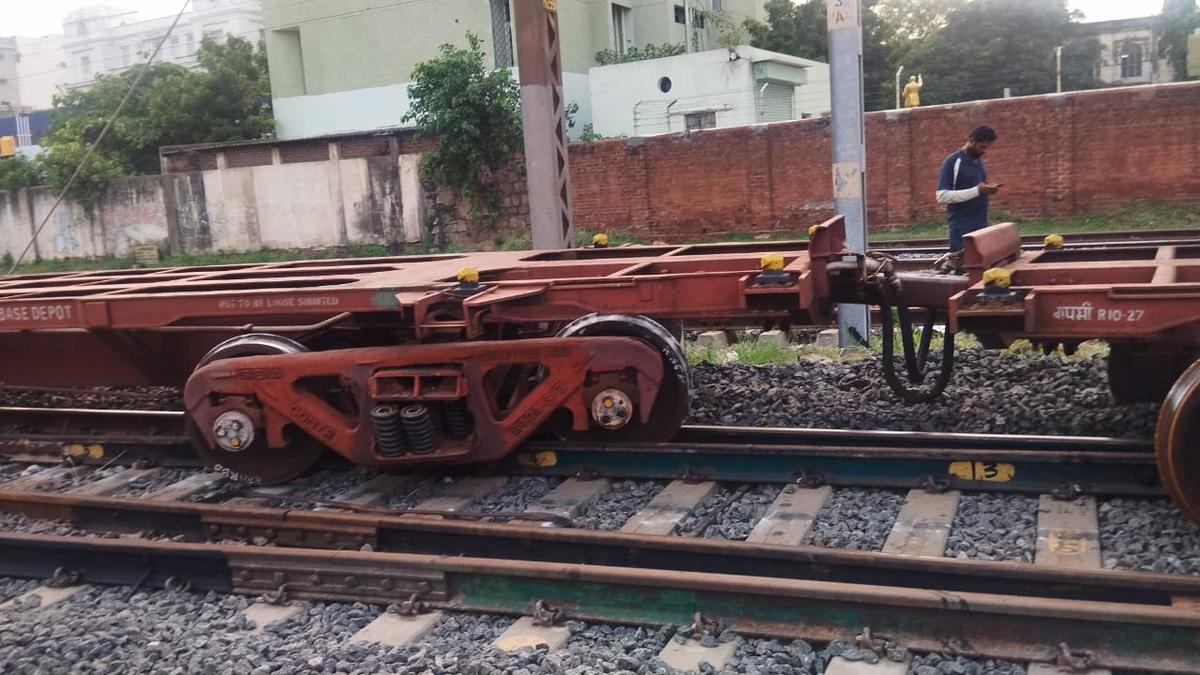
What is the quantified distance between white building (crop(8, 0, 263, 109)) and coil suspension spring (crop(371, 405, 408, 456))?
281ft

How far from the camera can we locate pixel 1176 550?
13.8 feet

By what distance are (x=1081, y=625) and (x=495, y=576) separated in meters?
2.15

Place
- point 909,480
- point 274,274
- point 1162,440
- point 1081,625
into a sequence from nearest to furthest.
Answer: point 1081,625, point 1162,440, point 909,480, point 274,274

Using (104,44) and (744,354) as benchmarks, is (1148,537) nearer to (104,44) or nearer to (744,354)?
(744,354)

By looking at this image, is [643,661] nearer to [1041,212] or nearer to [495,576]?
[495,576]

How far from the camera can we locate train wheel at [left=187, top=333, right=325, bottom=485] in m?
5.68

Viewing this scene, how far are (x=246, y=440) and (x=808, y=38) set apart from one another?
4017cm

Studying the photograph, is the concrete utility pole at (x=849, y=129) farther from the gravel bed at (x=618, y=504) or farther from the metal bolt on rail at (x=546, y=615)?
the metal bolt on rail at (x=546, y=615)

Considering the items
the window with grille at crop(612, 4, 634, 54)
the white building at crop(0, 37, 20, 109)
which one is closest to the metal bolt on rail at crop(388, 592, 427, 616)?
the window with grille at crop(612, 4, 634, 54)

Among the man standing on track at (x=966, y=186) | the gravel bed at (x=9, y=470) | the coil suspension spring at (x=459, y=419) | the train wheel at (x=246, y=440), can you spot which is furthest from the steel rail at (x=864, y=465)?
the man standing on track at (x=966, y=186)

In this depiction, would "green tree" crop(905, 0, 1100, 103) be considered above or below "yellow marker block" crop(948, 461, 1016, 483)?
above

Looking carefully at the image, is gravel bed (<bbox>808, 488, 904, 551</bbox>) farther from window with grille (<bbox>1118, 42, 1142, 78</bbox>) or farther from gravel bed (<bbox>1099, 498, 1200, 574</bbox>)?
window with grille (<bbox>1118, 42, 1142, 78</bbox>)

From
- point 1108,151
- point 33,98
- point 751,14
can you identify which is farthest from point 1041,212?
point 33,98

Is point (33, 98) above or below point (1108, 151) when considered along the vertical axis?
above
